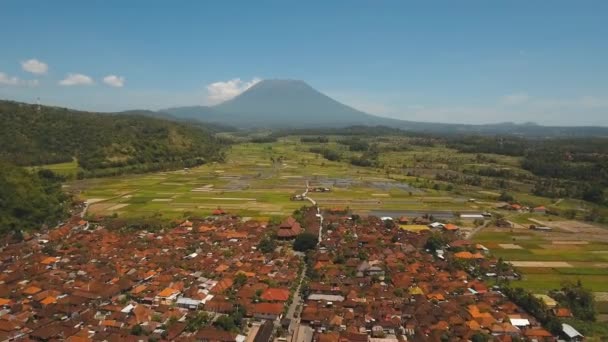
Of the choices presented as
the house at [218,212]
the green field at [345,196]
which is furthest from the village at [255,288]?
the house at [218,212]

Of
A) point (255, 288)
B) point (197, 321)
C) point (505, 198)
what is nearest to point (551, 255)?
point (255, 288)

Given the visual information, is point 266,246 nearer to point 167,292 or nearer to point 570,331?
point 167,292

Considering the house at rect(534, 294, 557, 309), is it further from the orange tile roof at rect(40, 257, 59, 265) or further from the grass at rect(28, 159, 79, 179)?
the grass at rect(28, 159, 79, 179)

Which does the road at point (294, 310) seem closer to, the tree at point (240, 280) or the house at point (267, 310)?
the house at point (267, 310)

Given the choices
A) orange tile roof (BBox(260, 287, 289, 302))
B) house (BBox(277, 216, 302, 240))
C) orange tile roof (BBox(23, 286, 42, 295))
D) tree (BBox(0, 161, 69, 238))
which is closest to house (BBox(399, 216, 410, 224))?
house (BBox(277, 216, 302, 240))

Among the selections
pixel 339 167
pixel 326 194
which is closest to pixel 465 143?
pixel 339 167
